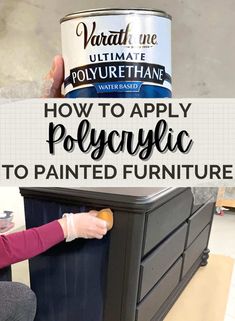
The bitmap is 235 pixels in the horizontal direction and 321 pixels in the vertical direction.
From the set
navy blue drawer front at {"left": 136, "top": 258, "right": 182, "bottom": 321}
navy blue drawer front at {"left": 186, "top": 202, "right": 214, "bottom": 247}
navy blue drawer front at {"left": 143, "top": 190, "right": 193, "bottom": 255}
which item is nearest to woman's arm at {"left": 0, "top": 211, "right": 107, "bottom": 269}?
navy blue drawer front at {"left": 143, "top": 190, "right": 193, "bottom": 255}

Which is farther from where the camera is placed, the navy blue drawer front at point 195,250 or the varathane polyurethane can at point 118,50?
the navy blue drawer front at point 195,250

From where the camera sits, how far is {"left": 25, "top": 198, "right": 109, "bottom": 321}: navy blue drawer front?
859mm

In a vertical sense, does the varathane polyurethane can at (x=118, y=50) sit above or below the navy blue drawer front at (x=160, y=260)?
above

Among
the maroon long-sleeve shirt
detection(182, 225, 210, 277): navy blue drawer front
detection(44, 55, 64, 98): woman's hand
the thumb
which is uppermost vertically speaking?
detection(44, 55, 64, 98): woman's hand

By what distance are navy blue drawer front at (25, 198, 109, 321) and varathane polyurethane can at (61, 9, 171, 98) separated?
30 cm

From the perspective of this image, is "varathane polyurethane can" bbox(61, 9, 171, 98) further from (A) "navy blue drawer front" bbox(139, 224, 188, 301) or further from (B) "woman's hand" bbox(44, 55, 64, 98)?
(A) "navy blue drawer front" bbox(139, 224, 188, 301)

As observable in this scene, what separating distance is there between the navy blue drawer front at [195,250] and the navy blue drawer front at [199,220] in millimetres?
33

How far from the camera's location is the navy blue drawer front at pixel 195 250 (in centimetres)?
129

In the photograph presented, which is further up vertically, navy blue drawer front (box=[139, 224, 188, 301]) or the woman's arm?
the woman's arm

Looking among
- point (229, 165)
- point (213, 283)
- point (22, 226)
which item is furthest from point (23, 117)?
point (213, 283)

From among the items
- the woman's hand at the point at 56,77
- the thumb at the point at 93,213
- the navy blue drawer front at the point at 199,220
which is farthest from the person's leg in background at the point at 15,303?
the navy blue drawer front at the point at 199,220

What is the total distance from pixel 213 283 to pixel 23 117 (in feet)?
3.45

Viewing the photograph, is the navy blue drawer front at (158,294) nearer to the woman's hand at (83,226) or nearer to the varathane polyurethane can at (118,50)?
the woman's hand at (83,226)

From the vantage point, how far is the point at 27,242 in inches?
31.0
